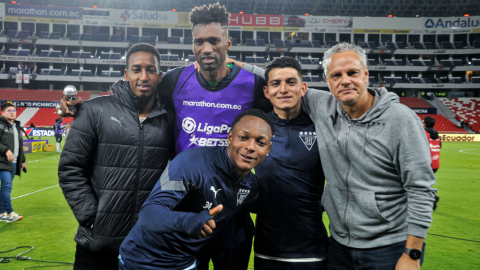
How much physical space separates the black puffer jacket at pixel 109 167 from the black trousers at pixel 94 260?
0.30 feet

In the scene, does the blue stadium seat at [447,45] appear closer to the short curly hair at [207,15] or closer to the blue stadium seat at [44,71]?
the short curly hair at [207,15]

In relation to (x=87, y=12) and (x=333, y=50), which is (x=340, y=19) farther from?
(x=333, y=50)

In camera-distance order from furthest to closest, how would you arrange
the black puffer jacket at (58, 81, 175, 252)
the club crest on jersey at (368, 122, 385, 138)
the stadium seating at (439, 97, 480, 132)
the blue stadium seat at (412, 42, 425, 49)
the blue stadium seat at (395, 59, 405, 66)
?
the blue stadium seat at (412, 42, 425, 49)
the blue stadium seat at (395, 59, 405, 66)
the stadium seating at (439, 97, 480, 132)
the black puffer jacket at (58, 81, 175, 252)
the club crest on jersey at (368, 122, 385, 138)

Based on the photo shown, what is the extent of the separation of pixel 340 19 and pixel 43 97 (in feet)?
154

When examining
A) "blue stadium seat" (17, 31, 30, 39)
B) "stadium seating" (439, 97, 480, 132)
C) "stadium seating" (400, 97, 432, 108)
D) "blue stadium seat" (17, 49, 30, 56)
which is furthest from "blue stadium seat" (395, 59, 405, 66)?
"blue stadium seat" (17, 31, 30, 39)

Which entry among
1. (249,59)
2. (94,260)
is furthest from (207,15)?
(249,59)

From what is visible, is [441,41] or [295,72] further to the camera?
[441,41]

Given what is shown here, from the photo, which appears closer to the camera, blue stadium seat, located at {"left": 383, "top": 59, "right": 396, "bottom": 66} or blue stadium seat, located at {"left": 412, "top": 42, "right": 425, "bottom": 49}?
blue stadium seat, located at {"left": 383, "top": 59, "right": 396, "bottom": 66}

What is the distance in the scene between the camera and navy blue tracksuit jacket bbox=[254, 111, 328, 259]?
294 centimetres

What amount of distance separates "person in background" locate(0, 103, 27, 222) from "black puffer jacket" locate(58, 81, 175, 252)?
16.8 ft

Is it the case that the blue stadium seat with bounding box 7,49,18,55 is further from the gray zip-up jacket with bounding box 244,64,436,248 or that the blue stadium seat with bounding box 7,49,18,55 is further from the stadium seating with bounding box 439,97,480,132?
the stadium seating with bounding box 439,97,480,132

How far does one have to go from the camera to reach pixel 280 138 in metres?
3.06

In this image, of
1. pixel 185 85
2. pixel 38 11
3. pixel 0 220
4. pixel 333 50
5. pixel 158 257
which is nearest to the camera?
pixel 158 257

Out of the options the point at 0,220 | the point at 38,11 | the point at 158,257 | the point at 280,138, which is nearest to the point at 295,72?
the point at 280,138
